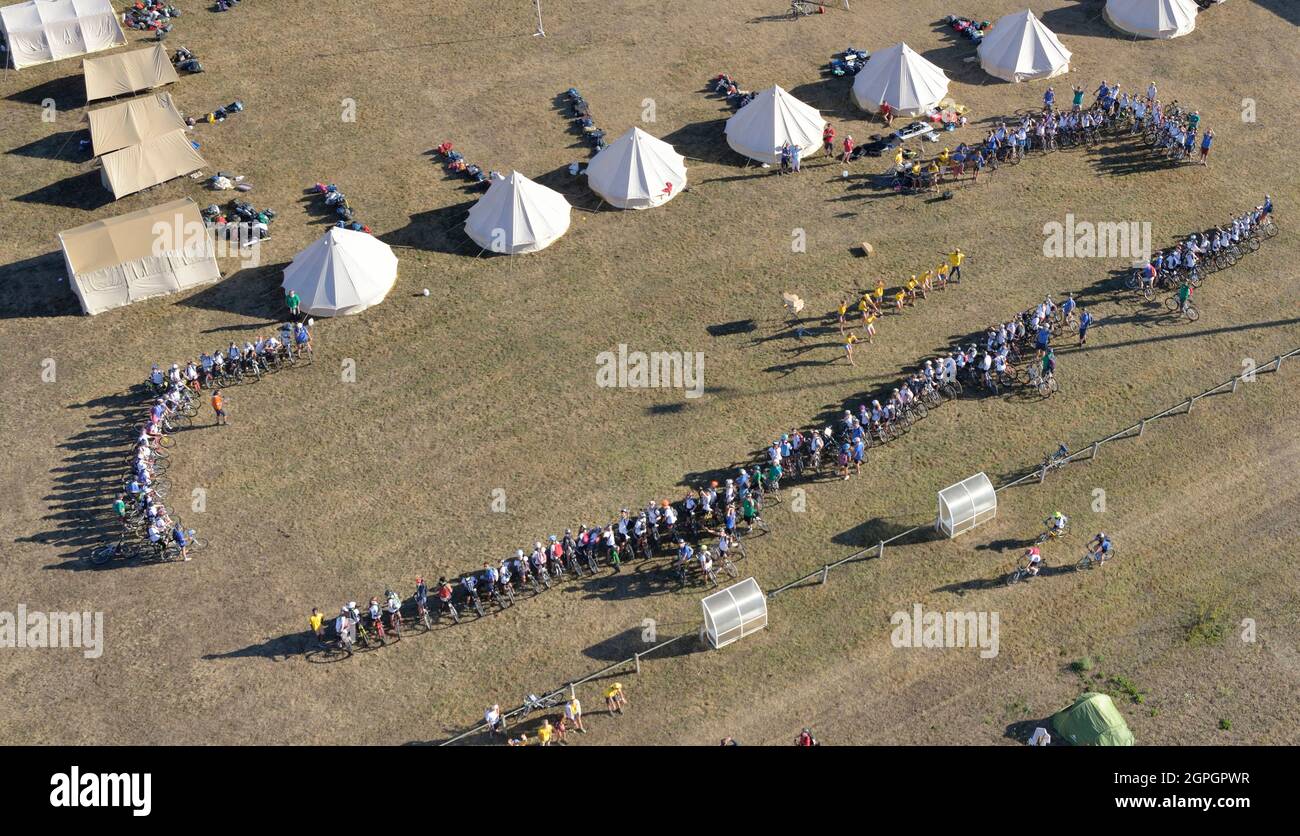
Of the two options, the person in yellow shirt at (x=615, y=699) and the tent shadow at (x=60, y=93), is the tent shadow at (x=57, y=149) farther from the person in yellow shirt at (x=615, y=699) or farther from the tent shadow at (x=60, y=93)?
the person in yellow shirt at (x=615, y=699)

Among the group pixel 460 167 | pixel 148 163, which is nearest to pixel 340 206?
pixel 460 167

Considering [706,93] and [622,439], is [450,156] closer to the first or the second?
[706,93]

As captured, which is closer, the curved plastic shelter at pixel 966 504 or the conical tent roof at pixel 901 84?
the curved plastic shelter at pixel 966 504

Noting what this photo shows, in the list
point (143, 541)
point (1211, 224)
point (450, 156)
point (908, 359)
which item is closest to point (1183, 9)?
point (1211, 224)

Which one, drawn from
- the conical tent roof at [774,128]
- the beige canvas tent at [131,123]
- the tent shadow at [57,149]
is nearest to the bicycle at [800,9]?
the conical tent roof at [774,128]

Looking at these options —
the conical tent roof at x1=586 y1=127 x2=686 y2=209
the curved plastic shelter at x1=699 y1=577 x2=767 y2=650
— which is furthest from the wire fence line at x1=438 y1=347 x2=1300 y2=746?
the conical tent roof at x1=586 y1=127 x2=686 y2=209
